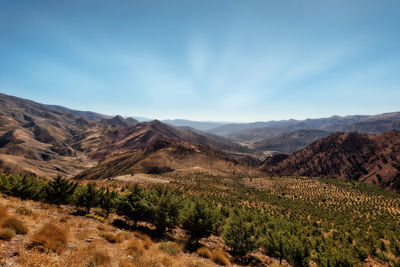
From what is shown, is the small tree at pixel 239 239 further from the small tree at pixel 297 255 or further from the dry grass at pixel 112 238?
the dry grass at pixel 112 238

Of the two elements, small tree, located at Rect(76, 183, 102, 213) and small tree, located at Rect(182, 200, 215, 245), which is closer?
small tree, located at Rect(182, 200, 215, 245)

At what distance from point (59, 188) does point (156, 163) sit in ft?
365

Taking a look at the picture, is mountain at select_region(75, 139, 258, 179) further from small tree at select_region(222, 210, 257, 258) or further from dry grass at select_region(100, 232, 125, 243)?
dry grass at select_region(100, 232, 125, 243)

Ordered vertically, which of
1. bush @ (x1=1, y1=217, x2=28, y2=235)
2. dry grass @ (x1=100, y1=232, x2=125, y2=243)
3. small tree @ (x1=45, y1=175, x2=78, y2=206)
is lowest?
dry grass @ (x1=100, y1=232, x2=125, y2=243)

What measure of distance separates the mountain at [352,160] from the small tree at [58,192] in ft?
433

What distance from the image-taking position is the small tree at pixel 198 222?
16656 mm

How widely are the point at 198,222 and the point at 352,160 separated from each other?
16711 cm

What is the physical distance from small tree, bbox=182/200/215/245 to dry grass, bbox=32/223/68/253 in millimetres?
9666

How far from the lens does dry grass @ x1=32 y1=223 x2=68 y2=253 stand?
30.5 ft

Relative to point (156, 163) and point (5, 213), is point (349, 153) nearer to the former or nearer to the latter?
point (156, 163)

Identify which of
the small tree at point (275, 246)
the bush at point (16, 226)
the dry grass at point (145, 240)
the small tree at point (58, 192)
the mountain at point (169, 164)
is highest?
the bush at point (16, 226)

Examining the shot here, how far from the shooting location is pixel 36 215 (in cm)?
1359

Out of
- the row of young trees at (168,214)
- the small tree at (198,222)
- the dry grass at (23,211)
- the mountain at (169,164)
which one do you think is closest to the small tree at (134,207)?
the row of young trees at (168,214)

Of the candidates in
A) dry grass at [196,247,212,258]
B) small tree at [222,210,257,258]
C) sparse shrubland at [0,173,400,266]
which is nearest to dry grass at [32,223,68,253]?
sparse shrubland at [0,173,400,266]
